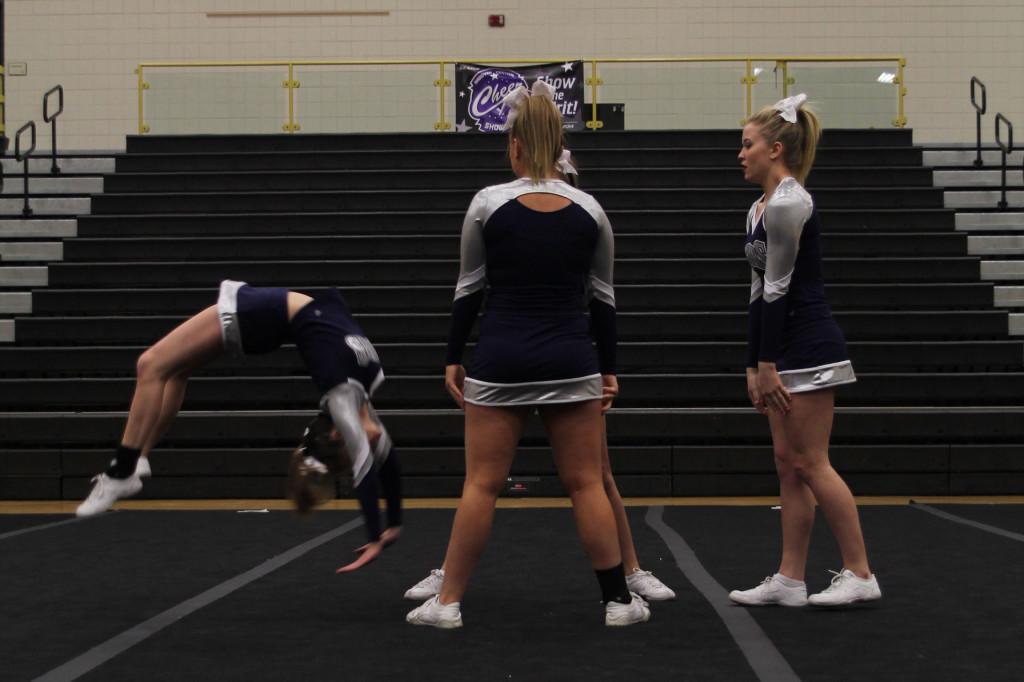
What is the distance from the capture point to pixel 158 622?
4.18 metres

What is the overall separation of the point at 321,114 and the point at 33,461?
5788 millimetres

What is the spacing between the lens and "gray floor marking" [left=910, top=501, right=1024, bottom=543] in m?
6.22

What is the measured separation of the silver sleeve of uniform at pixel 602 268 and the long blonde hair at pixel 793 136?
72 centimetres

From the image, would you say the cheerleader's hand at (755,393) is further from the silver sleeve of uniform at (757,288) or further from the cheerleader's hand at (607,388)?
the cheerleader's hand at (607,388)

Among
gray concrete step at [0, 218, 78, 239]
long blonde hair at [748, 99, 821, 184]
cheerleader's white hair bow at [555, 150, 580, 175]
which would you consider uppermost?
gray concrete step at [0, 218, 78, 239]

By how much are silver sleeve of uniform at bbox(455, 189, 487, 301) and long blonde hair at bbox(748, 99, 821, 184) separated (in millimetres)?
1067

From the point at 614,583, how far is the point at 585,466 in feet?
1.32

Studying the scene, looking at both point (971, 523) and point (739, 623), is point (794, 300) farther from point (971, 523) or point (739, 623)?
point (971, 523)

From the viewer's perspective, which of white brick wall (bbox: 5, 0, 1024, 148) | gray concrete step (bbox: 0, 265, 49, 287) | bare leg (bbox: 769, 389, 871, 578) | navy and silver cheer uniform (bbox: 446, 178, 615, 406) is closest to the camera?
navy and silver cheer uniform (bbox: 446, 178, 615, 406)

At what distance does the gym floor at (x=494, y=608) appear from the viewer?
3527 millimetres

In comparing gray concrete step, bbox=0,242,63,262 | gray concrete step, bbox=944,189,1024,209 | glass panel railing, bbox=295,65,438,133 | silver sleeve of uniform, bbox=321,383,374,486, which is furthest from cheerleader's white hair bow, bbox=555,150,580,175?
glass panel railing, bbox=295,65,438,133

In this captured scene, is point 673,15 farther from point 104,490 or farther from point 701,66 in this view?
point 104,490

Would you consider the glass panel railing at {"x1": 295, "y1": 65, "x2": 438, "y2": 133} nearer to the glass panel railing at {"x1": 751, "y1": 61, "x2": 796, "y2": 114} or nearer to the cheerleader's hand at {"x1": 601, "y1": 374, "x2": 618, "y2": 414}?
the glass panel railing at {"x1": 751, "y1": 61, "x2": 796, "y2": 114}

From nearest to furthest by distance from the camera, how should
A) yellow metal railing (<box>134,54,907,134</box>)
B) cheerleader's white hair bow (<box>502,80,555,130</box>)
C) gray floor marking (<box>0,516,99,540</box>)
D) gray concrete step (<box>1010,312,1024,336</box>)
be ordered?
cheerleader's white hair bow (<box>502,80,555,130</box>), gray floor marking (<box>0,516,99,540</box>), gray concrete step (<box>1010,312,1024,336</box>), yellow metal railing (<box>134,54,907,134</box>)
